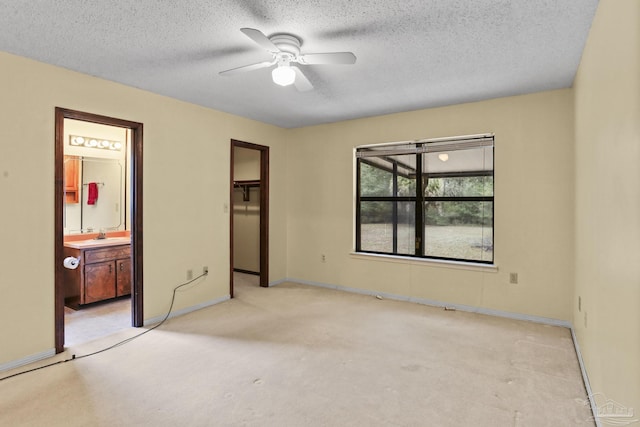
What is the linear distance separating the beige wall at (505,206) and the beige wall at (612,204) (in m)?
0.97

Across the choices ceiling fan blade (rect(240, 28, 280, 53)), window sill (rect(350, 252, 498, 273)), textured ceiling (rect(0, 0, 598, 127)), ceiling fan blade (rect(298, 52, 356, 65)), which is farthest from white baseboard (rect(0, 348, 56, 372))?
window sill (rect(350, 252, 498, 273))

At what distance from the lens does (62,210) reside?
293 cm

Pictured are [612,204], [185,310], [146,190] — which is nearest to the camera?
[612,204]

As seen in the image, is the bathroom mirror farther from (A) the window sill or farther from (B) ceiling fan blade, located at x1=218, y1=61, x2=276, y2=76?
(A) the window sill

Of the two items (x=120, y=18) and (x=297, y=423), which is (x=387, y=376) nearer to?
(x=297, y=423)

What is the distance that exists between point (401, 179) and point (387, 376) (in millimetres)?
2692

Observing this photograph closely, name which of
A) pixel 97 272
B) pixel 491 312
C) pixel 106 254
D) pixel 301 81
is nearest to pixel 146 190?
pixel 106 254

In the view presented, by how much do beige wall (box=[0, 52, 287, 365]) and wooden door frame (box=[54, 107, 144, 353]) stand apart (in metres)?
0.05

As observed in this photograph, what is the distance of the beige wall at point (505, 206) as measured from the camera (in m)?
3.49

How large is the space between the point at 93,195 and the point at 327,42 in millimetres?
3899

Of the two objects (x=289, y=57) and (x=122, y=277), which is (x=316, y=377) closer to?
(x=289, y=57)

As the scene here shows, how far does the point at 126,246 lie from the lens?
4402mm

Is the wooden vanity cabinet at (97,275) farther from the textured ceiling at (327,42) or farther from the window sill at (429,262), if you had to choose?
the window sill at (429,262)

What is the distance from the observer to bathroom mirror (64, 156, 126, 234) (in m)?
4.48
